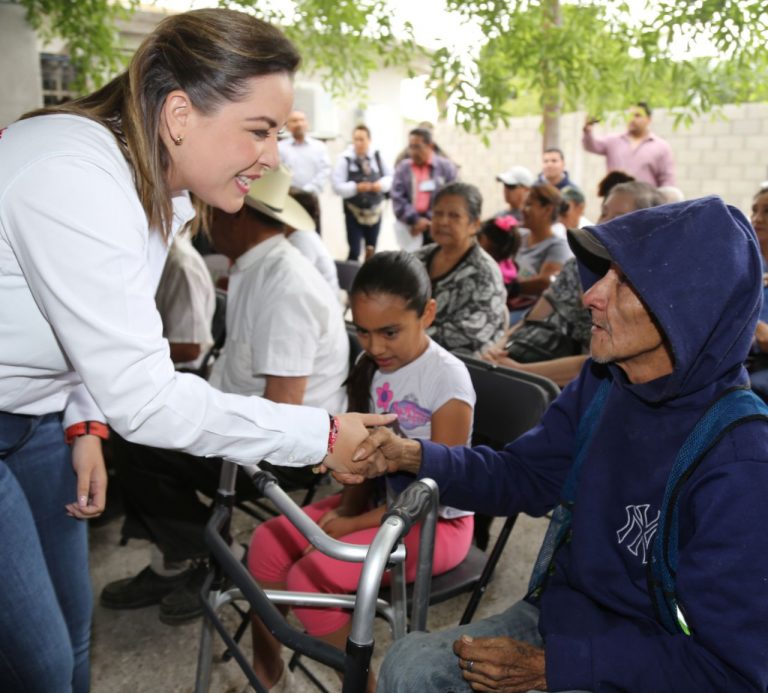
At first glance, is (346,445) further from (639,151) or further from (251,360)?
(639,151)

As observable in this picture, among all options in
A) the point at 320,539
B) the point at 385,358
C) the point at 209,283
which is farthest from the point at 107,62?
the point at 320,539

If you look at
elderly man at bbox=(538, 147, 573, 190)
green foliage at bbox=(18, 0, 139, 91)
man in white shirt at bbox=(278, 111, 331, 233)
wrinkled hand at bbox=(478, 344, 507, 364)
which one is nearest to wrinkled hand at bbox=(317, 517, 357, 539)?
wrinkled hand at bbox=(478, 344, 507, 364)

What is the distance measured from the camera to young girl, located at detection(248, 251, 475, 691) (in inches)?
83.3

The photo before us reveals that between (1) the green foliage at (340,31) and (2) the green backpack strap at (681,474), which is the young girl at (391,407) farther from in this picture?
(1) the green foliage at (340,31)

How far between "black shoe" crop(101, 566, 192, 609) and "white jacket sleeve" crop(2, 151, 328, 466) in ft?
5.80

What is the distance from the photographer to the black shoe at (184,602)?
2.80m

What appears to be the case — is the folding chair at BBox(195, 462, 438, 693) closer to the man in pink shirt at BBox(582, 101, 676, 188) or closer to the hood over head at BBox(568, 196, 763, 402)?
the hood over head at BBox(568, 196, 763, 402)

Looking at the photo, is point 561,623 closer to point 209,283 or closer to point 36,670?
point 36,670

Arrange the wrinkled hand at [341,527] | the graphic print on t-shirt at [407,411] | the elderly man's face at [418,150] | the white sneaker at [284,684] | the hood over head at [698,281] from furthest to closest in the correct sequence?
the elderly man's face at [418,150], the white sneaker at [284,684], the graphic print on t-shirt at [407,411], the wrinkled hand at [341,527], the hood over head at [698,281]

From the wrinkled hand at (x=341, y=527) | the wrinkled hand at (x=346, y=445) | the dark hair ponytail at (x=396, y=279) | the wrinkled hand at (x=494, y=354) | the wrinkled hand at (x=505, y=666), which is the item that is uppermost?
the dark hair ponytail at (x=396, y=279)

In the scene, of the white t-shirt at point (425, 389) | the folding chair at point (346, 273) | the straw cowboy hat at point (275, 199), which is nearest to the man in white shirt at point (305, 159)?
the folding chair at point (346, 273)

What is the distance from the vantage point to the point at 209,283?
3.52 meters

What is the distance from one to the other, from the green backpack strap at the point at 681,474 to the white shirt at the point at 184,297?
2.52m

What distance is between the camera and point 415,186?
8.41 meters
